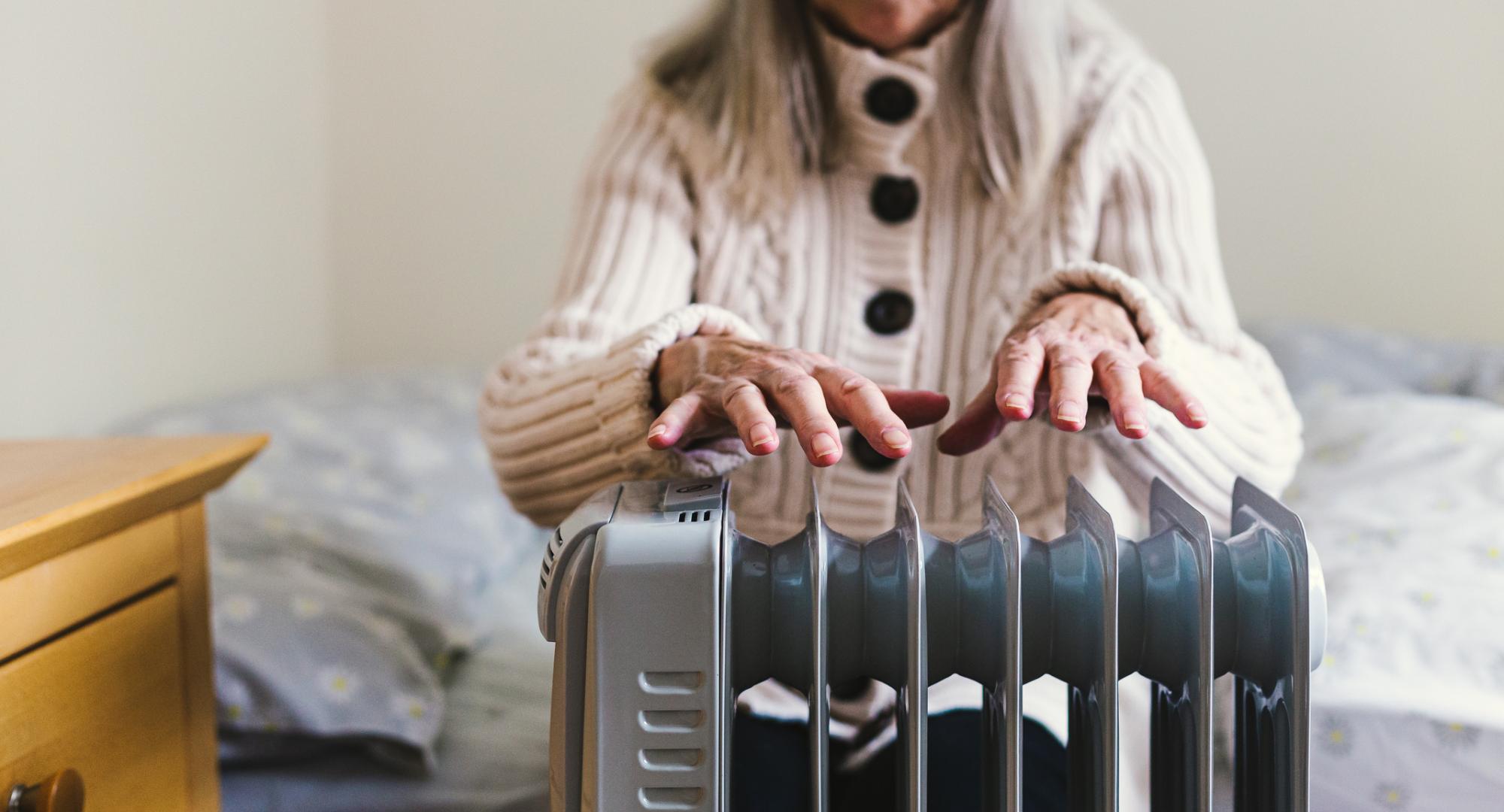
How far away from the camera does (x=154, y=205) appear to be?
1.46 metres

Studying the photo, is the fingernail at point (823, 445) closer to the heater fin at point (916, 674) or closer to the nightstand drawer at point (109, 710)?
the heater fin at point (916, 674)

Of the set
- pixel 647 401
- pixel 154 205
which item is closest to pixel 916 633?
pixel 647 401

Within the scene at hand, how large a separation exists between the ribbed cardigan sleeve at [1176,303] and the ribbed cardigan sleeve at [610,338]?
0.23m

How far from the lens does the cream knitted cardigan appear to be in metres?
0.83

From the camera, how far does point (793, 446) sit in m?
0.89

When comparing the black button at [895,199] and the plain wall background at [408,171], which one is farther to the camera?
the plain wall background at [408,171]

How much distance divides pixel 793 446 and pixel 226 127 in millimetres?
1184

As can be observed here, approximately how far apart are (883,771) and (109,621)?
18.2 inches

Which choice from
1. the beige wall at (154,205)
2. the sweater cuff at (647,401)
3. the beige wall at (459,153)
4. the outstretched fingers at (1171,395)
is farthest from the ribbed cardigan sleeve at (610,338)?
the beige wall at (459,153)

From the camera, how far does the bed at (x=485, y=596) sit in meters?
0.89

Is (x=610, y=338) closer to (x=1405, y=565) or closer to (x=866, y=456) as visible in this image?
(x=866, y=456)

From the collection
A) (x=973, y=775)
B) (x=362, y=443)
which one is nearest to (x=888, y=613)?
(x=973, y=775)

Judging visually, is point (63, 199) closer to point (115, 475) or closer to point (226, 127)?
point (226, 127)

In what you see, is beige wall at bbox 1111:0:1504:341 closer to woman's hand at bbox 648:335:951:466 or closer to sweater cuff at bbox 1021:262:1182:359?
sweater cuff at bbox 1021:262:1182:359
